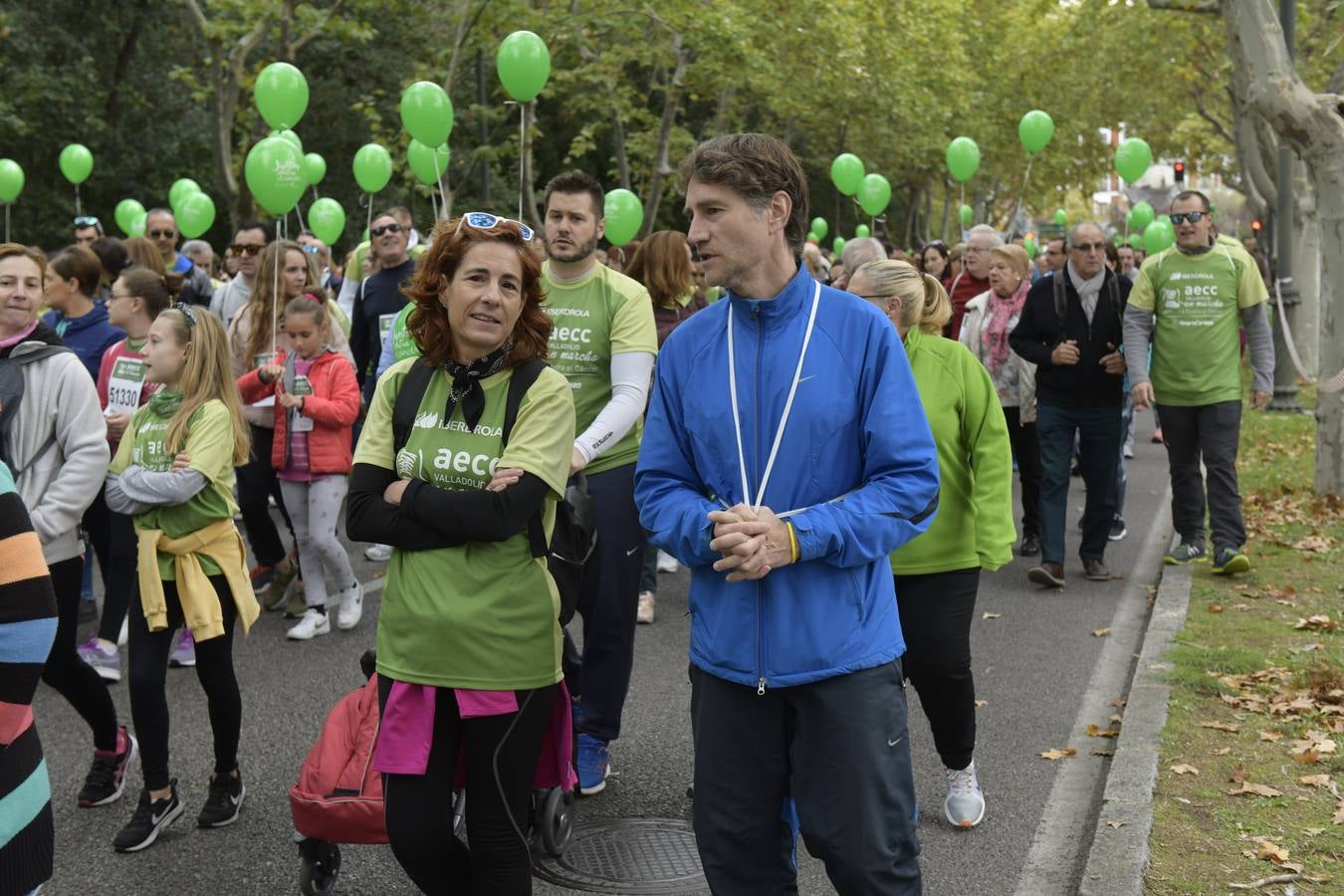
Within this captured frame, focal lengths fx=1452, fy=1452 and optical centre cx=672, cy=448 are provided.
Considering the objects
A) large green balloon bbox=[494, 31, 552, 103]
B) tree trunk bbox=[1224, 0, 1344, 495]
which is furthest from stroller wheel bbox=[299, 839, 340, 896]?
tree trunk bbox=[1224, 0, 1344, 495]

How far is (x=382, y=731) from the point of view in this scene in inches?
142

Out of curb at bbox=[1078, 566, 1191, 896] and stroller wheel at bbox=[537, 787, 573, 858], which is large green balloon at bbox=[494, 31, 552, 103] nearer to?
curb at bbox=[1078, 566, 1191, 896]

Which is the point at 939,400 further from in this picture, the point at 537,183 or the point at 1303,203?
the point at 537,183

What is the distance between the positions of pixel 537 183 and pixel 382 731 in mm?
39734

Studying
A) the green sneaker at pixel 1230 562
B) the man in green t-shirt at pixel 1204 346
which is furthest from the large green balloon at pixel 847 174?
the green sneaker at pixel 1230 562

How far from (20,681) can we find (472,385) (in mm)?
1487

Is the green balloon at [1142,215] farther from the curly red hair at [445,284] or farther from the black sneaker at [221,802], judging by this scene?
the curly red hair at [445,284]

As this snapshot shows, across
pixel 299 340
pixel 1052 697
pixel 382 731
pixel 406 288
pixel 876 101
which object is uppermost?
pixel 876 101

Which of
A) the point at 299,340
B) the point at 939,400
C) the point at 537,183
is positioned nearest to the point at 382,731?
the point at 939,400

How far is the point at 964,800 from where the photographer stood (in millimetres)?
5156

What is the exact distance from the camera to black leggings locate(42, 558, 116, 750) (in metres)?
5.20

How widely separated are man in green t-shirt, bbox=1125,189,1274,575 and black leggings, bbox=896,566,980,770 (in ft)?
15.1

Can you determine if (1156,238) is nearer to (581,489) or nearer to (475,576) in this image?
(581,489)

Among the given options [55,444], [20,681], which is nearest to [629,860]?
[55,444]
